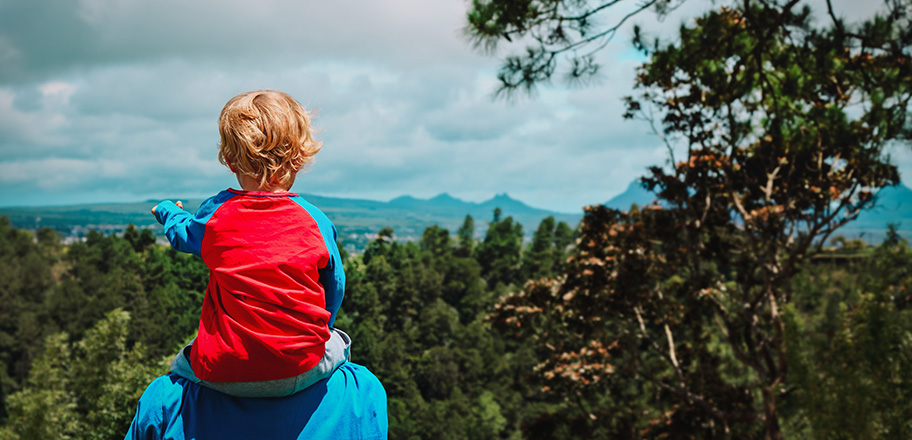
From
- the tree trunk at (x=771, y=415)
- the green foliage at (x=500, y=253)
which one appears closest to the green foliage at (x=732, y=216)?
the tree trunk at (x=771, y=415)

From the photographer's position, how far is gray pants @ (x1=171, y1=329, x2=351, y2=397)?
1466 mm

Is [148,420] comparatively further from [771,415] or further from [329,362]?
[771,415]

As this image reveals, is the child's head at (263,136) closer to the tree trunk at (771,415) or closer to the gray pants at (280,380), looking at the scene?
the gray pants at (280,380)

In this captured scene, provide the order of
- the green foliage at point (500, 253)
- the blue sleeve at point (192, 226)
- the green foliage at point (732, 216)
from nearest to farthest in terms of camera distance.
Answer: the blue sleeve at point (192, 226)
the green foliage at point (732, 216)
the green foliage at point (500, 253)

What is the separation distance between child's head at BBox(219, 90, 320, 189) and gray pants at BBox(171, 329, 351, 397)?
1.63 feet

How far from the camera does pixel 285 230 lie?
1.48 metres

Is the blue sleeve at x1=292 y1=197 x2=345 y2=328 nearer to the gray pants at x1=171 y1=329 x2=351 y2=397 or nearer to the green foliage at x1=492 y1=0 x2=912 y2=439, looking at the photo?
the gray pants at x1=171 y1=329 x2=351 y2=397

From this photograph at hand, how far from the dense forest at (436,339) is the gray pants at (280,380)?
233 inches

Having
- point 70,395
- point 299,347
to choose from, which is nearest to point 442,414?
point 70,395

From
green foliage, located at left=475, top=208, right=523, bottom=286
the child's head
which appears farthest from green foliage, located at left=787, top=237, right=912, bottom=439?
green foliage, located at left=475, top=208, right=523, bottom=286

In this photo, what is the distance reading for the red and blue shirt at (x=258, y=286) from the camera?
142 cm

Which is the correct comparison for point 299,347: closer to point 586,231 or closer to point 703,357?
point 586,231

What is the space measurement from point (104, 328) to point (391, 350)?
670 inches

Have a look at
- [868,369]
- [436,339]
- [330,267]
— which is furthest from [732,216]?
[436,339]
